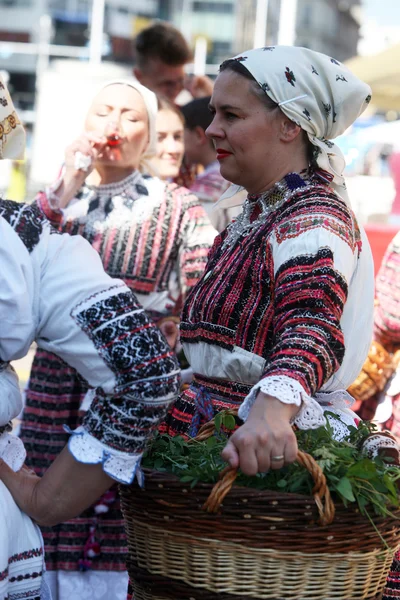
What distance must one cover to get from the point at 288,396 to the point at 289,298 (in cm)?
35

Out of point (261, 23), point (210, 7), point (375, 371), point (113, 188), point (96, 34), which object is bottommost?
point (210, 7)

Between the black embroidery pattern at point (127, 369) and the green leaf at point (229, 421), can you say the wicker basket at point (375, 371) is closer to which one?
the green leaf at point (229, 421)

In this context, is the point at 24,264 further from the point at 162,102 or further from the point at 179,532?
the point at 162,102

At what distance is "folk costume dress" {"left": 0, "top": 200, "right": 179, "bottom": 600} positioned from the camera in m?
1.70

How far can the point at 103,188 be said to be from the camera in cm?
418

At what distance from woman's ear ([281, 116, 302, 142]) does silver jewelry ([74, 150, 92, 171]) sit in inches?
61.7

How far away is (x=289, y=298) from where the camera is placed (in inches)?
86.5

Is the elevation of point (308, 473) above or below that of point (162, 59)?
below

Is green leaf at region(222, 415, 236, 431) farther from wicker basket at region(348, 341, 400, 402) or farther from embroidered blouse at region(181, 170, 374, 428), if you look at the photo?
wicker basket at region(348, 341, 400, 402)

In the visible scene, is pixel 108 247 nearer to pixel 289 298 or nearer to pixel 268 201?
pixel 268 201

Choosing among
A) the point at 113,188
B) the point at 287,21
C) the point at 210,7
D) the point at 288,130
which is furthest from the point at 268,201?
the point at 210,7

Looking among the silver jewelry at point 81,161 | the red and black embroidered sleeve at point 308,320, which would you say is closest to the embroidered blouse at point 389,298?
the silver jewelry at point 81,161

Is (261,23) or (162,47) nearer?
(162,47)

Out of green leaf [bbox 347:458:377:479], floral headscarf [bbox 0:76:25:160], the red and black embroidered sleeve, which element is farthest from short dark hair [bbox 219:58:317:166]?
green leaf [bbox 347:458:377:479]
